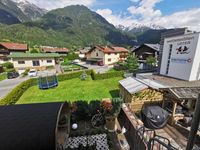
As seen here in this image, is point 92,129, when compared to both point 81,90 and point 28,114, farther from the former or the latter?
point 81,90

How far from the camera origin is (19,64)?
114ft

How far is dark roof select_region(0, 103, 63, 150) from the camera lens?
197 inches

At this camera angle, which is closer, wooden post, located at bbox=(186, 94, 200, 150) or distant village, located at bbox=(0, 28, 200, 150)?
wooden post, located at bbox=(186, 94, 200, 150)

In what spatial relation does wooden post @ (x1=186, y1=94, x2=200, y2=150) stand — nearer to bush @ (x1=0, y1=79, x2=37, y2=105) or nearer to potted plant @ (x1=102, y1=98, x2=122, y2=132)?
potted plant @ (x1=102, y1=98, x2=122, y2=132)

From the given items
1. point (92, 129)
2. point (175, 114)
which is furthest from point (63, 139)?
point (175, 114)

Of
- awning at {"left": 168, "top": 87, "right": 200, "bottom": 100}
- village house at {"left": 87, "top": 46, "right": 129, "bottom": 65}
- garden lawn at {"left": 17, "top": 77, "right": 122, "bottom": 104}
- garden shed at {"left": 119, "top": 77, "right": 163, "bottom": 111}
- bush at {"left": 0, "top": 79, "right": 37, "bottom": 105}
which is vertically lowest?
garden lawn at {"left": 17, "top": 77, "right": 122, "bottom": 104}

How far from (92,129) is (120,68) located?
27398mm

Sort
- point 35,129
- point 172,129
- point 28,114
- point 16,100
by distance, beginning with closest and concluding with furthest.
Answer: point 35,129, point 28,114, point 172,129, point 16,100

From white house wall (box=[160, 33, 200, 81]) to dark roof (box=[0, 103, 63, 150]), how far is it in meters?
16.2

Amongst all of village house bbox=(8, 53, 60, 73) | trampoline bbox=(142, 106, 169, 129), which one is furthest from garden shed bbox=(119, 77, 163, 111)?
village house bbox=(8, 53, 60, 73)

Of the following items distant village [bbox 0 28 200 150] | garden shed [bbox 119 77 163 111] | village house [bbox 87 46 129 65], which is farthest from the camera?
village house [bbox 87 46 129 65]

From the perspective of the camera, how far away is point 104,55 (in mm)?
46000

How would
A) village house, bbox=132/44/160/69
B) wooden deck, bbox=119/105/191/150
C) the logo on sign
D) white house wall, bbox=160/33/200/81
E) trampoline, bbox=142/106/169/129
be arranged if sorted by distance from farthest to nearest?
village house, bbox=132/44/160/69
the logo on sign
white house wall, bbox=160/33/200/81
wooden deck, bbox=119/105/191/150
trampoline, bbox=142/106/169/129

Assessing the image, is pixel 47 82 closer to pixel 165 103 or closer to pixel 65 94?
pixel 65 94
